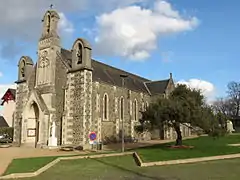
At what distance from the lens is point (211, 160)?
1900 cm

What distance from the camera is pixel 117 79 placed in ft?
137

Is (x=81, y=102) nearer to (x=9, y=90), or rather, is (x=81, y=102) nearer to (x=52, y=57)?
(x=52, y=57)

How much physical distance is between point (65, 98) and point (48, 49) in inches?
271

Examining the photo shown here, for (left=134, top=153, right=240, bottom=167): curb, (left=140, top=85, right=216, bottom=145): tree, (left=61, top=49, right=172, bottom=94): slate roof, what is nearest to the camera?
(left=134, top=153, right=240, bottom=167): curb

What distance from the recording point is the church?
31234 millimetres

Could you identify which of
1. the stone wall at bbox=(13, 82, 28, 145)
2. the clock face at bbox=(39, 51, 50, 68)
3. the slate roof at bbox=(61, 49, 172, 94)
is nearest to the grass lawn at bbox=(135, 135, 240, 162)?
the slate roof at bbox=(61, 49, 172, 94)

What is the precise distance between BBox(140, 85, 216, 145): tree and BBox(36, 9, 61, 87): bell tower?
47.6 ft

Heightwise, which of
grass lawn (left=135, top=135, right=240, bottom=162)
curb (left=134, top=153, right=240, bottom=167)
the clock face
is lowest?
curb (left=134, top=153, right=240, bottom=167)

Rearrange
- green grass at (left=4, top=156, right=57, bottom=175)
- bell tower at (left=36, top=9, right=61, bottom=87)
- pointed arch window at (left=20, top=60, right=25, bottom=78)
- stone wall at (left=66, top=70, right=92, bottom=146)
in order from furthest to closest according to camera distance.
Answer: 1. pointed arch window at (left=20, top=60, right=25, bottom=78)
2. bell tower at (left=36, top=9, right=61, bottom=87)
3. stone wall at (left=66, top=70, right=92, bottom=146)
4. green grass at (left=4, top=156, right=57, bottom=175)

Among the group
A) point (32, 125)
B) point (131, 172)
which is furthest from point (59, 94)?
point (131, 172)

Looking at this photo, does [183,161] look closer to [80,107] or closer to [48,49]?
[80,107]

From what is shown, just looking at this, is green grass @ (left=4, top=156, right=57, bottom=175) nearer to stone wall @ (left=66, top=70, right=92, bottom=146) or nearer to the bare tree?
stone wall @ (left=66, top=70, right=92, bottom=146)

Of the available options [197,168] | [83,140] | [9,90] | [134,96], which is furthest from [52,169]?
[9,90]

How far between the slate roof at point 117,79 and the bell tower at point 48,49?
152 cm
